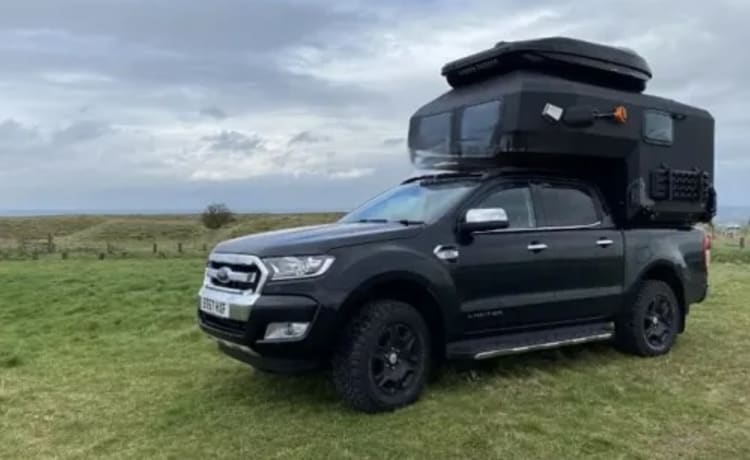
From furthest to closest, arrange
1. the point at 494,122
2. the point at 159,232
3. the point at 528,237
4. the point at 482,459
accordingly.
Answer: the point at 159,232 → the point at 494,122 → the point at 528,237 → the point at 482,459

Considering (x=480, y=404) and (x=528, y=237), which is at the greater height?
(x=528, y=237)

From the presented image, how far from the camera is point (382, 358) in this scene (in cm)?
494

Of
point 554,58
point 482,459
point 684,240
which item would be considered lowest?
point 482,459

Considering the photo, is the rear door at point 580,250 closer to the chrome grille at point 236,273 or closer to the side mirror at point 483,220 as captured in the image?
the side mirror at point 483,220

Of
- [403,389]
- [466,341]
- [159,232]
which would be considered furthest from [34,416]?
[159,232]

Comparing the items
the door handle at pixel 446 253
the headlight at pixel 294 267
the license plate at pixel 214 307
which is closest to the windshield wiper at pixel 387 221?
the door handle at pixel 446 253

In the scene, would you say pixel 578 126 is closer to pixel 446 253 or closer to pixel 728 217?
pixel 446 253

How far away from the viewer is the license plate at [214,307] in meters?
4.85

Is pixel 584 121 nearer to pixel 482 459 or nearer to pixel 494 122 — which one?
pixel 494 122

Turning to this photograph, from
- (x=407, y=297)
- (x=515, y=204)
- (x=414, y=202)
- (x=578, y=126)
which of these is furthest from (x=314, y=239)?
(x=578, y=126)

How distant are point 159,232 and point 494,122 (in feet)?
129

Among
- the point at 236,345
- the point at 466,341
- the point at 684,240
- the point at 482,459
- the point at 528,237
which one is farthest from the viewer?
the point at 684,240

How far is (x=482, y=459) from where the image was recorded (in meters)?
4.16

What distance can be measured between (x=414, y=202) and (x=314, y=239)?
137 cm
